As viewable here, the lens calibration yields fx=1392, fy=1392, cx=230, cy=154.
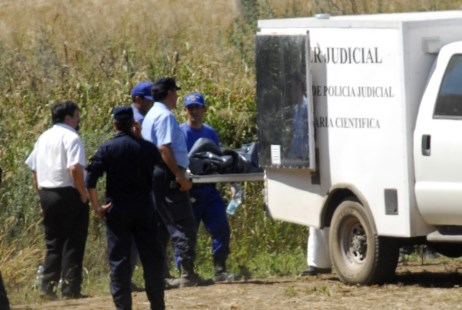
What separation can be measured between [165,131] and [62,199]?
107cm

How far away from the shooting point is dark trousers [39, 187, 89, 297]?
12109mm

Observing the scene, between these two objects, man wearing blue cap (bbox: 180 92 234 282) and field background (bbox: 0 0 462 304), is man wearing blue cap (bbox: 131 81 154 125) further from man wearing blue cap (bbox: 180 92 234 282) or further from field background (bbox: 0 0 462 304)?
field background (bbox: 0 0 462 304)

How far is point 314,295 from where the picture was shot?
1137 cm

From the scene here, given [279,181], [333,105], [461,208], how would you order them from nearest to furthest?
1. [461,208]
2. [333,105]
3. [279,181]

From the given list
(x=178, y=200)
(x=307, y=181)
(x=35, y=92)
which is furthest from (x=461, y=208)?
(x=35, y=92)

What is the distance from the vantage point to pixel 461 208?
35.2 ft

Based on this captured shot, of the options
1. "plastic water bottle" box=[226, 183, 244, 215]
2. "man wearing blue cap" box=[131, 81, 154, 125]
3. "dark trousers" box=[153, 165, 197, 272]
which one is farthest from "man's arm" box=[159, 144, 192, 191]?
"plastic water bottle" box=[226, 183, 244, 215]

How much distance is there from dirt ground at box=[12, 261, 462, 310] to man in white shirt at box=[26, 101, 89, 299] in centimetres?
34

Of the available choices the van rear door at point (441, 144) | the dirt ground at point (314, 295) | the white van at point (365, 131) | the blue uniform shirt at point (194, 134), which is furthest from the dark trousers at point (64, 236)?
the van rear door at point (441, 144)

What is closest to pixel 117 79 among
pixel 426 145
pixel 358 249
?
pixel 358 249

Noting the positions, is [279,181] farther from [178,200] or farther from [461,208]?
[461,208]

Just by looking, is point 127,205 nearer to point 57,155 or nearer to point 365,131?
point 57,155

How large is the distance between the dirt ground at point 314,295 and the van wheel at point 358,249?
11 centimetres

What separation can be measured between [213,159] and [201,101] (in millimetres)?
572
